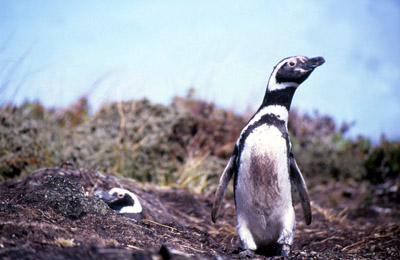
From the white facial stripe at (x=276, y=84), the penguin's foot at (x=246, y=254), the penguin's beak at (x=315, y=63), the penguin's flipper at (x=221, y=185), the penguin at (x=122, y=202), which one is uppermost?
the penguin's beak at (x=315, y=63)

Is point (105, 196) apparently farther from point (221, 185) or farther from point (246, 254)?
point (246, 254)

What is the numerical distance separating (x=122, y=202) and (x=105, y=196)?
18 centimetres

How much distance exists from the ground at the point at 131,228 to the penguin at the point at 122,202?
0.25 m

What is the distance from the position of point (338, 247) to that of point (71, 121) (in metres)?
6.36

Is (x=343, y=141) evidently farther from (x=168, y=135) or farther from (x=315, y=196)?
(x=168, y=135)

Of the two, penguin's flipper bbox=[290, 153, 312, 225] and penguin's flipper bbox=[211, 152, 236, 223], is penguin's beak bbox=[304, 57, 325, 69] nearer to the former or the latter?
penguin's flipper bbox=[290, 153, 312, 225]

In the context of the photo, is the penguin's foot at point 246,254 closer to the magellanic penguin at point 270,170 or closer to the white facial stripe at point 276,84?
the magellanic penguin at point 270,170

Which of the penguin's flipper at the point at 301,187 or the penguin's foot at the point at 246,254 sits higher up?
the penguin's flipper at the point at 301,187

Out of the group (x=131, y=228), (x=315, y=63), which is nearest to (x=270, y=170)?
(x=315, y=63)

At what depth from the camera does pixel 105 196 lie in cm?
394

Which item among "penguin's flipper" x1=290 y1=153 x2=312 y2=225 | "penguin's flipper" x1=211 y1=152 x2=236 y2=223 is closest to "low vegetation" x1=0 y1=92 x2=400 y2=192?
"penguin's flipper" x1=211 y1=152 x2=236 y2=223

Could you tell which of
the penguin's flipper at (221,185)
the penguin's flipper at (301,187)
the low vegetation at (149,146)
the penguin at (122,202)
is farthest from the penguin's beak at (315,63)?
the low vegetation at (149,146)

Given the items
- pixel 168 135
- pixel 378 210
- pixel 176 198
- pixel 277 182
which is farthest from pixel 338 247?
pixel 168 135

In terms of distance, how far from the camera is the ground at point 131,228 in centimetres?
204
